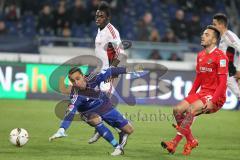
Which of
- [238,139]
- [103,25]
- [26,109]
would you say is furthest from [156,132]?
[26,109]

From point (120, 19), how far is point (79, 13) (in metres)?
1.41

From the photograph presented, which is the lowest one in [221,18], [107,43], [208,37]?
[107,43]

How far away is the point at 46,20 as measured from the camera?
22.3 m

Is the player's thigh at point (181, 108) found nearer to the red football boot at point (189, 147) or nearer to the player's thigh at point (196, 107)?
the player's thigh at point (196, 107)

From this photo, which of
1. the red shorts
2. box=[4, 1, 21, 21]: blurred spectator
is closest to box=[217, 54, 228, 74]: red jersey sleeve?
the red shorts

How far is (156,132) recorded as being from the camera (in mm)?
14102

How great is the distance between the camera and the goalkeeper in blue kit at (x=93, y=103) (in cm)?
1012

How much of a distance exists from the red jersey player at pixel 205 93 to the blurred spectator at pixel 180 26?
12225 mm

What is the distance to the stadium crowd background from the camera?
73.2ft

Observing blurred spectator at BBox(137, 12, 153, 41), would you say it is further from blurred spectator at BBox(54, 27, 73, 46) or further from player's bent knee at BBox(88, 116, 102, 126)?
player's bent knee at BBox(88, 116, 102, 126)

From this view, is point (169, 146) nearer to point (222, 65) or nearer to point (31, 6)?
point (222, 65)

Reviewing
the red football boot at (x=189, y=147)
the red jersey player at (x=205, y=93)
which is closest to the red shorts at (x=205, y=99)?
the red jersey player at (x=205, y=93)

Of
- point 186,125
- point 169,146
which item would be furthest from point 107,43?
point 169,146

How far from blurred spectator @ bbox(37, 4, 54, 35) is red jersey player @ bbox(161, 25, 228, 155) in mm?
12180
